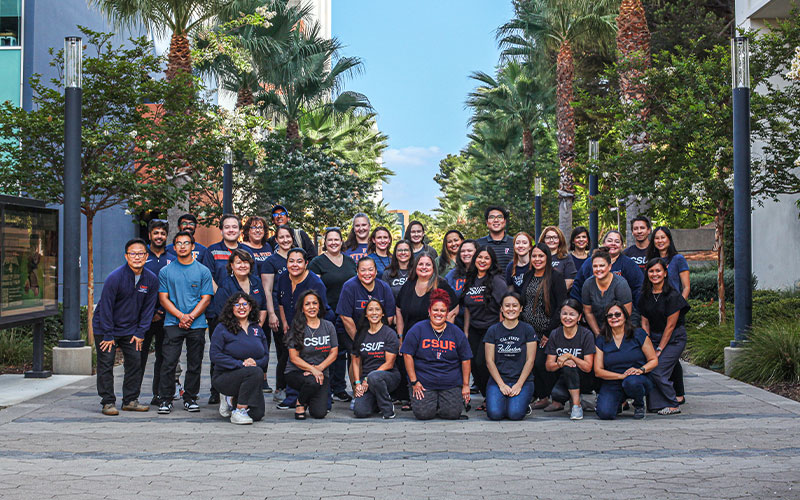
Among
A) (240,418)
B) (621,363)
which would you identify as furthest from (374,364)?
(621,363)

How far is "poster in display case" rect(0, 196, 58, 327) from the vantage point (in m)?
10.1

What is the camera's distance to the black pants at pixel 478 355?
→ 29.6 ft

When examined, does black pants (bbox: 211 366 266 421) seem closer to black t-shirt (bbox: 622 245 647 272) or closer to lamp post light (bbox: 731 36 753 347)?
black t-shirt (bbox: 622 245 647 272)

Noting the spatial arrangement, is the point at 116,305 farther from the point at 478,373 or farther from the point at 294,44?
the point at 294,44

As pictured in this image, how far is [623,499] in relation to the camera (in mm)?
5477

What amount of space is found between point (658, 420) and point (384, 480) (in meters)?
3.50

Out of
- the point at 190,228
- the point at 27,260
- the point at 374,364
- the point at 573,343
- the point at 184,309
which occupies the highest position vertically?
the point at 190,228

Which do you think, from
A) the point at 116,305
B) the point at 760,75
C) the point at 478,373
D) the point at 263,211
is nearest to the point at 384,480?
the point at 478,373

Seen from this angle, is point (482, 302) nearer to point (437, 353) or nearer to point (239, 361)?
point (437, 353)

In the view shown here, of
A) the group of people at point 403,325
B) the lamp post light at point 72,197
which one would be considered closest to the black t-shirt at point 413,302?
the group of people at point 403,325

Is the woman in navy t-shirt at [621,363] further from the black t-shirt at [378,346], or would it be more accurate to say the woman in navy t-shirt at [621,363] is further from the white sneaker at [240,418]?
the white sneaker at [240,418]

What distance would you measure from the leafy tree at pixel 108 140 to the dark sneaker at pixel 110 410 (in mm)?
4875

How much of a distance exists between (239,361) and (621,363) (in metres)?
3.81

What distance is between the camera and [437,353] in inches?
333
